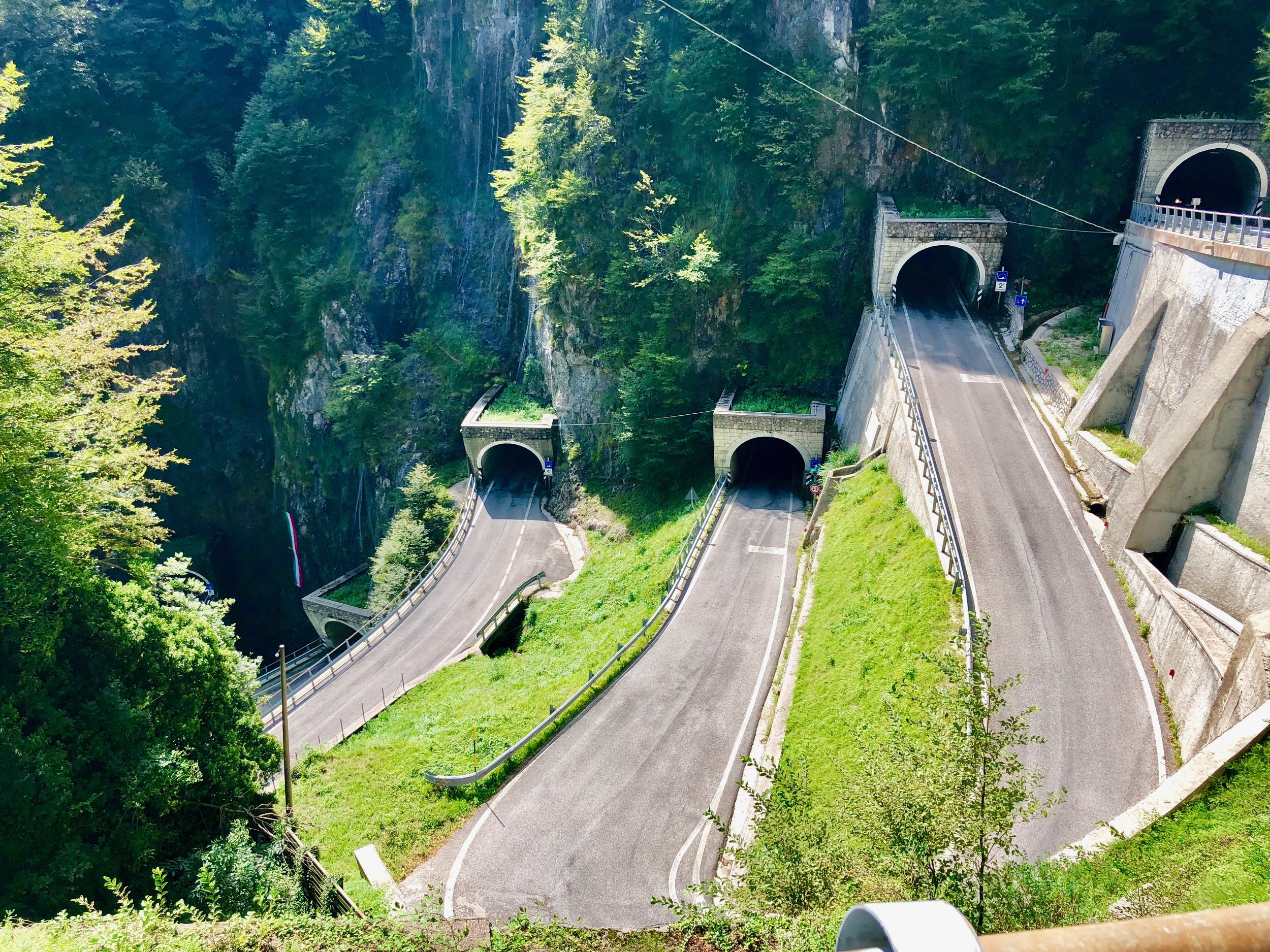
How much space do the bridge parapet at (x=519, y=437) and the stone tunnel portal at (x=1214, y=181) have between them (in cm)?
3161

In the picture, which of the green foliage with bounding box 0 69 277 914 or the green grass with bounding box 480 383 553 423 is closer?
the green foliage with bounding box 0 69 277 914

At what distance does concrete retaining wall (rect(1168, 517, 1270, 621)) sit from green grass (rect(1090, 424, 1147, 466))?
2742mm

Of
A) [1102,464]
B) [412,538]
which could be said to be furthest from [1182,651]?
[412,538]

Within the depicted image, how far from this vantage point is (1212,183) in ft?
117

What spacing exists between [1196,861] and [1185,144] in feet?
108

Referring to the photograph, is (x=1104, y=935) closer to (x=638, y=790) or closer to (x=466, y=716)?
(x=638, y=790)

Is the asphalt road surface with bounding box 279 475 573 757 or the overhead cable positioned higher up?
the overhead cable

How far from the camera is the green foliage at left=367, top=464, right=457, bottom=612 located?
4300cm

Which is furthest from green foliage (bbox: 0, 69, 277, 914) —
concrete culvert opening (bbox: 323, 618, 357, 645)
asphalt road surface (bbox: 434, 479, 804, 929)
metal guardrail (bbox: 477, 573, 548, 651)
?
concrete culvert opening (bbox: 323, 618, 357, 645)

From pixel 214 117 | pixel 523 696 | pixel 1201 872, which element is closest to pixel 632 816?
pixel 523 696

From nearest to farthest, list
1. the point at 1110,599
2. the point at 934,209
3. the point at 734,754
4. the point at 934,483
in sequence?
the point at 1110,599 → the point at 734,754 → the point at 934,483 → the point at 934,209

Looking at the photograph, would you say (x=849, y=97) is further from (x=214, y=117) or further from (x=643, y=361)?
(x=214, y=117)

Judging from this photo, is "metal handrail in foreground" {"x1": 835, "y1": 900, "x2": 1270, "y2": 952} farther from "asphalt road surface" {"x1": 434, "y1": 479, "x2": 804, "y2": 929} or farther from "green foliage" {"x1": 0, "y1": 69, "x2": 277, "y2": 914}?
"green foliage" {"x1": 0, "y1": 69, "x2": 277, "y2": 914}

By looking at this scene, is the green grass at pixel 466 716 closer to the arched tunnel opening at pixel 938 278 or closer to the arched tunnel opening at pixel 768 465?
the arched tunnel opening at pixel 768 465
